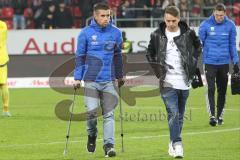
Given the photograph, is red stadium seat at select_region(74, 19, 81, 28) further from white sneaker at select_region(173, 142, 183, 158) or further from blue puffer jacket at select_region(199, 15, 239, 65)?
white sneaker at select_region(173, 142, 183, 158)

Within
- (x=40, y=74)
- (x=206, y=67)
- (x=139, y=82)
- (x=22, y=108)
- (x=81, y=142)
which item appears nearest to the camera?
(x=81, y=142)

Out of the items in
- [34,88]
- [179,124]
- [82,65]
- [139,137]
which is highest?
[82,65]

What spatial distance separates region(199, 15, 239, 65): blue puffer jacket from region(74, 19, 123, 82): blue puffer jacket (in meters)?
4.99

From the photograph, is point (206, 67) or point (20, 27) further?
point (20, 27)

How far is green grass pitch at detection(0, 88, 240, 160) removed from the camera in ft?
42.9

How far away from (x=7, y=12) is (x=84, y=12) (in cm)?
309

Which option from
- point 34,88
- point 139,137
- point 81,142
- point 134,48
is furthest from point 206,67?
point 134,48

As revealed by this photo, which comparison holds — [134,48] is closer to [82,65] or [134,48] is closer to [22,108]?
[22,108]

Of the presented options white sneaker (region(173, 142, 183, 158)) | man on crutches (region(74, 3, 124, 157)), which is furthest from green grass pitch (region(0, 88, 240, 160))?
man on crutches (region(74, 3, 124, 157))

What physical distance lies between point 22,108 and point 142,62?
822 centimetres

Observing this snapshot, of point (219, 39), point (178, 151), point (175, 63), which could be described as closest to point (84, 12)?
point (219, 39)

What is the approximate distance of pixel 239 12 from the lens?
1358 inches

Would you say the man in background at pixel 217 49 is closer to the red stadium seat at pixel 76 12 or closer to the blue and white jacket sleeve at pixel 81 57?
the blue and white jacket sleeve at pixel 81 57

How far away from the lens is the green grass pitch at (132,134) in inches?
515
